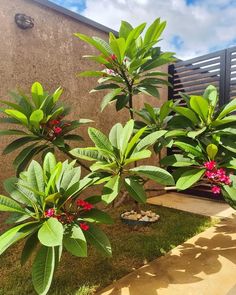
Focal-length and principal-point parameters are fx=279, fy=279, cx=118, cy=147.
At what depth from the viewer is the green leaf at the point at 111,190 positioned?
1.61 m

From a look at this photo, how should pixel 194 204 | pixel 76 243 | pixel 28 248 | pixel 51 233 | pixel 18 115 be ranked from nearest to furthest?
pixel 51 233 < pixel 76 243 < pixel 28 248 < pixel 18 115 < pixel 194 204

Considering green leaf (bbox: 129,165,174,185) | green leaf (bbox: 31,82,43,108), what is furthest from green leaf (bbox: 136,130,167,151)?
green leaf (bbox: 31,82,43,108)

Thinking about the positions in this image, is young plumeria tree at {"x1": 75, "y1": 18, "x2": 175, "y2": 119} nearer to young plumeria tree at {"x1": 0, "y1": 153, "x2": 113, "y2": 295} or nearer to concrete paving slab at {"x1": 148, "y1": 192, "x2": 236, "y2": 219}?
young plumeria tree at {"x1": 0, "y1": 153, "x2": 113, "y2": 295}

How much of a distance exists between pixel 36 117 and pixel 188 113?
1122 mm

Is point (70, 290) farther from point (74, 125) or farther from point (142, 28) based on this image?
point (142, 28)

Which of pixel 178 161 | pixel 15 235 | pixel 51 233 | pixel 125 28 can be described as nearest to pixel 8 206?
pixel 15 235

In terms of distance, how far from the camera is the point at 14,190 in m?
1.62

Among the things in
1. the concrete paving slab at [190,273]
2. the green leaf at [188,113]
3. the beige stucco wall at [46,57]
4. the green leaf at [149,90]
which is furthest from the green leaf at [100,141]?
the beige stucco wall at [46,57]

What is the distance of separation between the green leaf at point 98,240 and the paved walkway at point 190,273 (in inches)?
17.5

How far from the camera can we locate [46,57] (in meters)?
3.12

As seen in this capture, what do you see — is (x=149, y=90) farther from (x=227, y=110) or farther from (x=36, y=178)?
(x=36, y=178)

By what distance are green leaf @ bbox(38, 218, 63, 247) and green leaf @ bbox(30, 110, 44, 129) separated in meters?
0.80

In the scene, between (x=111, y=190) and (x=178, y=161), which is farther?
(x=178, y=161)

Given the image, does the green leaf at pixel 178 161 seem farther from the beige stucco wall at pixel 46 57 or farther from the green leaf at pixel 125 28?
the beige stucco wall at pixel 46 57
